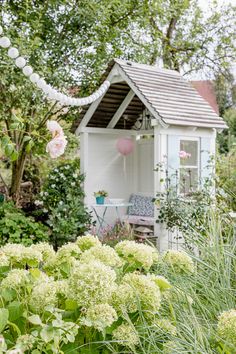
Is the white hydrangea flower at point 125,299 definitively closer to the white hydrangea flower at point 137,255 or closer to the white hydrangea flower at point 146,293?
the white hydrangea flower at point 146,293

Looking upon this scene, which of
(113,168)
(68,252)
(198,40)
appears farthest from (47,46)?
(68,252)

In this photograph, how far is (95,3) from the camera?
7203 millimetres

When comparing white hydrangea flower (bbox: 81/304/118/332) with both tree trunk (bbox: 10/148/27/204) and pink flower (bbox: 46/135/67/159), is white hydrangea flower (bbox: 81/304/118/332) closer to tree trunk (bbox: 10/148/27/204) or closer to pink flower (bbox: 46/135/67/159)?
pink flower (bbox: 46/135/67/159)

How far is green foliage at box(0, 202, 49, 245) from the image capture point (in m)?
5.99

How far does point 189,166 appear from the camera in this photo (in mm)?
7430

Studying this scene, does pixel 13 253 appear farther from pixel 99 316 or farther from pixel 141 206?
pixel 141 206

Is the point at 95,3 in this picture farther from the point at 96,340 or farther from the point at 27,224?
the point at 96,340

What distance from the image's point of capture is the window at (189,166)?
7359 millimetres

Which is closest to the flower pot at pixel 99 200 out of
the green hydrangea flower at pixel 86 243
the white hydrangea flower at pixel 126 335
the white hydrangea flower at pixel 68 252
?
the green hydrangea flower at pixel 86 243

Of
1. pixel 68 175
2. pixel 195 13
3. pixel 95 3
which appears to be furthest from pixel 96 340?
pixel 195 13

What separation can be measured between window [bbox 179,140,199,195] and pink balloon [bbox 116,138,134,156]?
116 centimetres

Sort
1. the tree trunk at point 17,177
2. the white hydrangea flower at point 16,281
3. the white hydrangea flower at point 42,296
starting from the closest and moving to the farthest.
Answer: the white hydrangea flower at point 42,296 < the white hydrangea flower at point 16,281 < the tree trunk at point 17,177

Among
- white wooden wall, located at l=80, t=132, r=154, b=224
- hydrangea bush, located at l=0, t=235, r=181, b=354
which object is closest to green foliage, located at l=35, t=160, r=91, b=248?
white wooden wall, located at l=80, t=132, r=154, b=224

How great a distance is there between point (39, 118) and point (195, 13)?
569 centimetres
